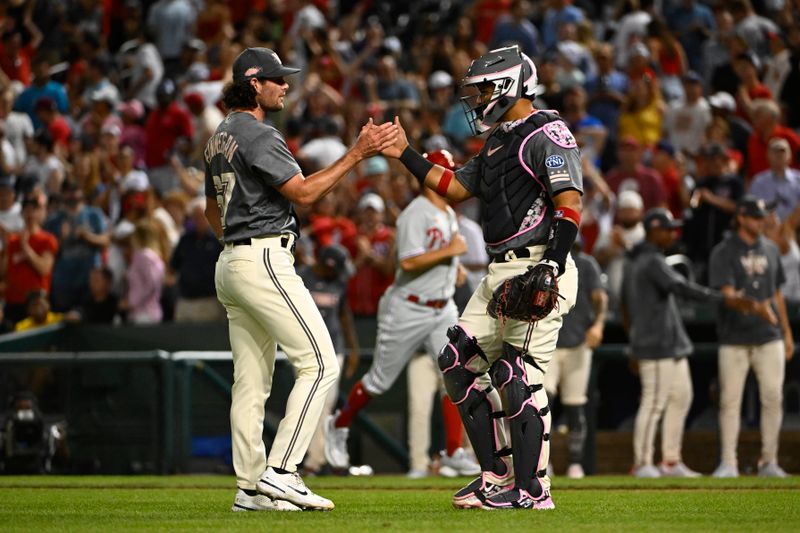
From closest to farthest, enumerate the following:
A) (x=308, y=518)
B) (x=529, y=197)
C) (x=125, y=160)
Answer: (x=308, y=518)
(x=529, y=197)
(x=125, y=160)

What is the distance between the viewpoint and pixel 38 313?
49.8ft

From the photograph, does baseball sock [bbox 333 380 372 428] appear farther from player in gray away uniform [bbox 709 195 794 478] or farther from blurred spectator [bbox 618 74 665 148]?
blurred spectator [bbox 618 74 665 148]

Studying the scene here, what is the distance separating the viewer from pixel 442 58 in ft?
68.1

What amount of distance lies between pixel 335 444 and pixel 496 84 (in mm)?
5339

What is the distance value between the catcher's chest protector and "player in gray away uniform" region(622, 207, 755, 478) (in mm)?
5255

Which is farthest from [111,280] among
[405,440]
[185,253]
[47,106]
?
[47,106]

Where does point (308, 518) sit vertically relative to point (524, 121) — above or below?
below

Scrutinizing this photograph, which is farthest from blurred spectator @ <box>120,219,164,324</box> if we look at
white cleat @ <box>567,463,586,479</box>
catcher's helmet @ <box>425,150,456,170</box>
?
catcher's helmet @ <box>425,150,456,170</box>

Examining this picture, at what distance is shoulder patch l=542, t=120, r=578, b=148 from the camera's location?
790 centimetres

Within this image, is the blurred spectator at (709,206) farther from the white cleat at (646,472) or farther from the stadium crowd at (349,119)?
the white cleat at (646,472)

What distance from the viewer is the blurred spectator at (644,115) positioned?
57.8 ft

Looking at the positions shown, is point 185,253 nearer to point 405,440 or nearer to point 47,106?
point 405,440

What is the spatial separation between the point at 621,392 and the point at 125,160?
727 centimetres

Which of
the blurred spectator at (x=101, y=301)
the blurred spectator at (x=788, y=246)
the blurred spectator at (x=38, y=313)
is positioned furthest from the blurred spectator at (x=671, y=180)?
the blurred spectator at (x=38, y=313)
